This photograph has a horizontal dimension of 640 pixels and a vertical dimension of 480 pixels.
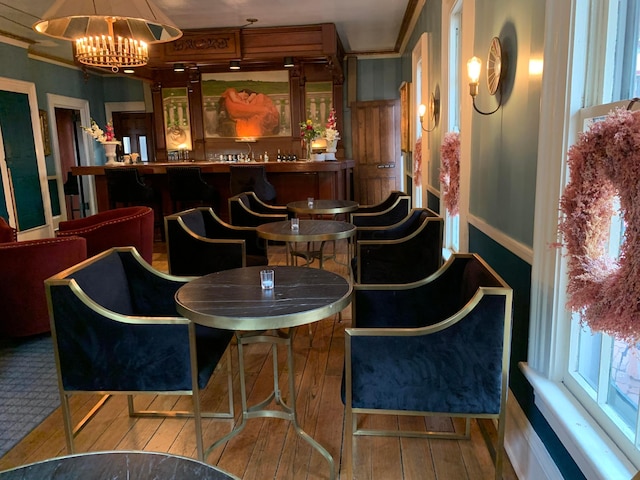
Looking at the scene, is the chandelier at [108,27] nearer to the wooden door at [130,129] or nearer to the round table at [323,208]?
the round table at [323,208]

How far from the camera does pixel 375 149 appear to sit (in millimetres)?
8172

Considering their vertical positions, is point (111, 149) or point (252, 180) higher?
point (111, 149)

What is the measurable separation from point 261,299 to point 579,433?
115 centimetres

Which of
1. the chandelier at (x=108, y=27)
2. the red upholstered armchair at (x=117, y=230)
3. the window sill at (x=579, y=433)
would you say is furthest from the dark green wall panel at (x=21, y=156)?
the window sill at (x=579, y=433)

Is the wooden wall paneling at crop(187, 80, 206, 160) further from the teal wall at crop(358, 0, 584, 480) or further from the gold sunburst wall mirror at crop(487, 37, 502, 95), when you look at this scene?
the gold sunburst wall mirror at crop(487, 37, 502, 95)

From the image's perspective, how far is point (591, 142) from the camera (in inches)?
48.4

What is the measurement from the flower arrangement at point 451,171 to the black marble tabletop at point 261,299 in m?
1.54

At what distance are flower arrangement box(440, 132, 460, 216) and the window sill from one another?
1747mm

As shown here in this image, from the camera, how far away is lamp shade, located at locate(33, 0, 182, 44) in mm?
2570

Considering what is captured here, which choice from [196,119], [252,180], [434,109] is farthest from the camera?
[196,119]

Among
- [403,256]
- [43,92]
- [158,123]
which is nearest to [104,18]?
[403,256]

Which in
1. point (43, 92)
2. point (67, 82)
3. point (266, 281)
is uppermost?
point (67, 82)

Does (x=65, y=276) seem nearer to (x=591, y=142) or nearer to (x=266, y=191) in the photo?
(x=591, y=142)

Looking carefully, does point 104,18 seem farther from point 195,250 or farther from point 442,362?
point 442,362
